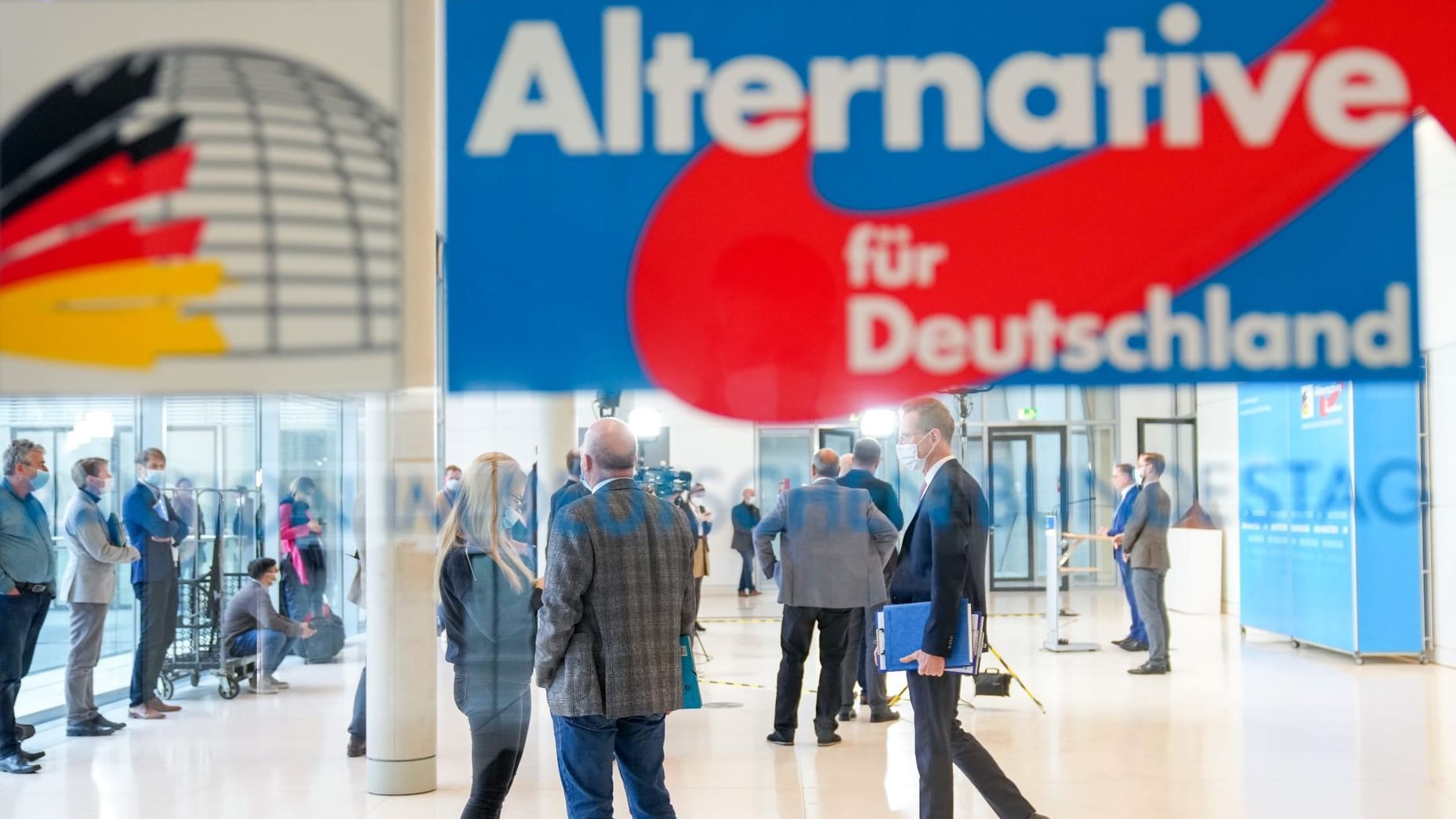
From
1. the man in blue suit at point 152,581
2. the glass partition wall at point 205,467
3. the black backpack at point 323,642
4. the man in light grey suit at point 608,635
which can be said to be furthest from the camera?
the black backpack at point 323,642

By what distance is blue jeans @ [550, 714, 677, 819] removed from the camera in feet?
9.34

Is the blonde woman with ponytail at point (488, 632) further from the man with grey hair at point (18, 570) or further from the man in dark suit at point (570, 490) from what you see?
the man with grey hair at point (18, 570)

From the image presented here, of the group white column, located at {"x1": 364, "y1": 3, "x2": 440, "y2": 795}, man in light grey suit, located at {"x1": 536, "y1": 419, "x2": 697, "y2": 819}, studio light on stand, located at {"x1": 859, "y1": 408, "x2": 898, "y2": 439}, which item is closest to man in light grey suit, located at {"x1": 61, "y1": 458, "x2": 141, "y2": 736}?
white column, located at {"x1": 364, "y1": 3, "x2": 440, "y2": 795}

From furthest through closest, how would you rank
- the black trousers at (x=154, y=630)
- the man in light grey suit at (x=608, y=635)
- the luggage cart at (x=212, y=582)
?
1. the luggage cart at (x=212, y=582)
2. the black trousers at (x=154, y=630)
3. the man in light grey suit at (x=608, y=635)

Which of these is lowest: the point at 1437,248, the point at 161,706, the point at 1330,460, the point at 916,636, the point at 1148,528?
the point at 161,706

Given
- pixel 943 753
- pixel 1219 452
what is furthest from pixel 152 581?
pixel 1219 452

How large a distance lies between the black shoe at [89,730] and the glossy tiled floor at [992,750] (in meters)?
0.11

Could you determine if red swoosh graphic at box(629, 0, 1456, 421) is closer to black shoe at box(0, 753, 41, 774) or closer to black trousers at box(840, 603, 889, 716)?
black trousers at box(840, 603, 889, 716)

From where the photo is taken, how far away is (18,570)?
5.22 metres

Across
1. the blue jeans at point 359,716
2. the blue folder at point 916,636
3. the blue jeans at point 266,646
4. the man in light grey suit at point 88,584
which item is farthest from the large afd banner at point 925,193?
the blue jeans at point 266,646

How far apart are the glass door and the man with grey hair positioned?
429 centimetres

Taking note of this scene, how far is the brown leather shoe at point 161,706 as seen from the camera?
6.60 metres

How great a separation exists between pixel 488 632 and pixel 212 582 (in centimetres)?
436

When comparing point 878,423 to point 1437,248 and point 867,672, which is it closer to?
point 1437,248
